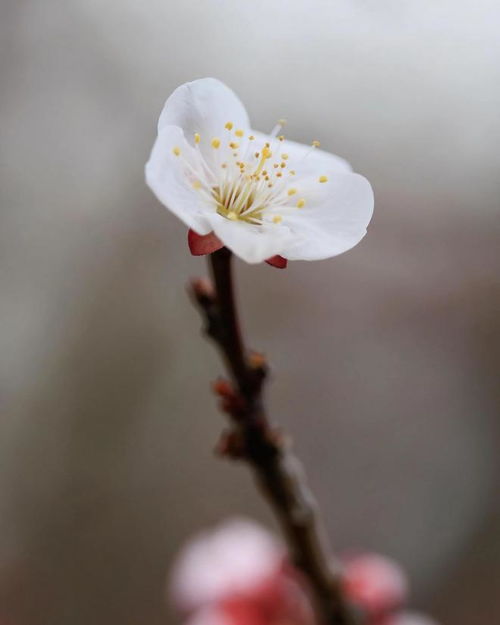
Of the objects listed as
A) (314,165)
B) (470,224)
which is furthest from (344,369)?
(314,165)

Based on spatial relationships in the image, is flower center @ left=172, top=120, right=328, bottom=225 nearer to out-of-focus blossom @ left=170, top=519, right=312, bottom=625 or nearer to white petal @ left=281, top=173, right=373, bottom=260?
white petal @ left=281, top=173, right=373, bottom=260

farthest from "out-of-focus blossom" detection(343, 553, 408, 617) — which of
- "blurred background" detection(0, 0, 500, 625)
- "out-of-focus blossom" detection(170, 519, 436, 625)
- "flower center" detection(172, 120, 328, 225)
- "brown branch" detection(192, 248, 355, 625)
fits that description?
"blurred background" detection(0, 0, 500, 625)

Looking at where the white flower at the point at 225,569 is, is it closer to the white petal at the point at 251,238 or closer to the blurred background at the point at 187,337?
the white petal at the point at 251,238

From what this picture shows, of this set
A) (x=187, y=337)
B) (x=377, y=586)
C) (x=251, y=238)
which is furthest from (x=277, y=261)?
(x=187, y=337)

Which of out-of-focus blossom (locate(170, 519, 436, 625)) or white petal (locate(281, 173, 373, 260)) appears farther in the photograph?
out-of-focus blossom (locate(170, 519, 436, 625))

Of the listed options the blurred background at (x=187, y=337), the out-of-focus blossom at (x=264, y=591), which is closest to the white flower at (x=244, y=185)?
the out-of-focus blossom at (x=264, y=591)

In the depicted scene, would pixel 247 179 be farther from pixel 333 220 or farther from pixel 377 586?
pixel 377 586
